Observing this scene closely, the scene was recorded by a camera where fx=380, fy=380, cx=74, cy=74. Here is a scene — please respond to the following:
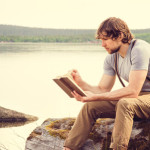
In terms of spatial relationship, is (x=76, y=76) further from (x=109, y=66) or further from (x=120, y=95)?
(x=120, y=95)

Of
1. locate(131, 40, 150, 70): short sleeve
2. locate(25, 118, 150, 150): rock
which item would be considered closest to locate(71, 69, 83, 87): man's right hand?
locate(25, 118, 150, 150): rock

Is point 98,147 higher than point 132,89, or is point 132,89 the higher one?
point 132,89

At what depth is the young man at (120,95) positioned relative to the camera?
421cm

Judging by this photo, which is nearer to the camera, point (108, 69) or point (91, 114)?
point (91, 114)

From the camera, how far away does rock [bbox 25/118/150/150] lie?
4605 mm

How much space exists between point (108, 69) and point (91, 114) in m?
0.72

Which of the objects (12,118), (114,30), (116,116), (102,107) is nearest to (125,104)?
(116,116)

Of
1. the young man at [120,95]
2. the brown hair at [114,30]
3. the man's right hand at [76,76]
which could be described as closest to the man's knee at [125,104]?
the young man at [120,95]

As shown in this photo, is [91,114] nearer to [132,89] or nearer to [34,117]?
[132,89]

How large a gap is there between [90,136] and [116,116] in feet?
2.55

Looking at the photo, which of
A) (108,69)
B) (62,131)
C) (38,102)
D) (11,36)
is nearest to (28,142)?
(62,131)

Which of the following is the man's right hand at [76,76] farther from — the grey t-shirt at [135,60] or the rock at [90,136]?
the rock at [90,136]

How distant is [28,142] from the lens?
5.32 metres

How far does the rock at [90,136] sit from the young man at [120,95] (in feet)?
0.68
